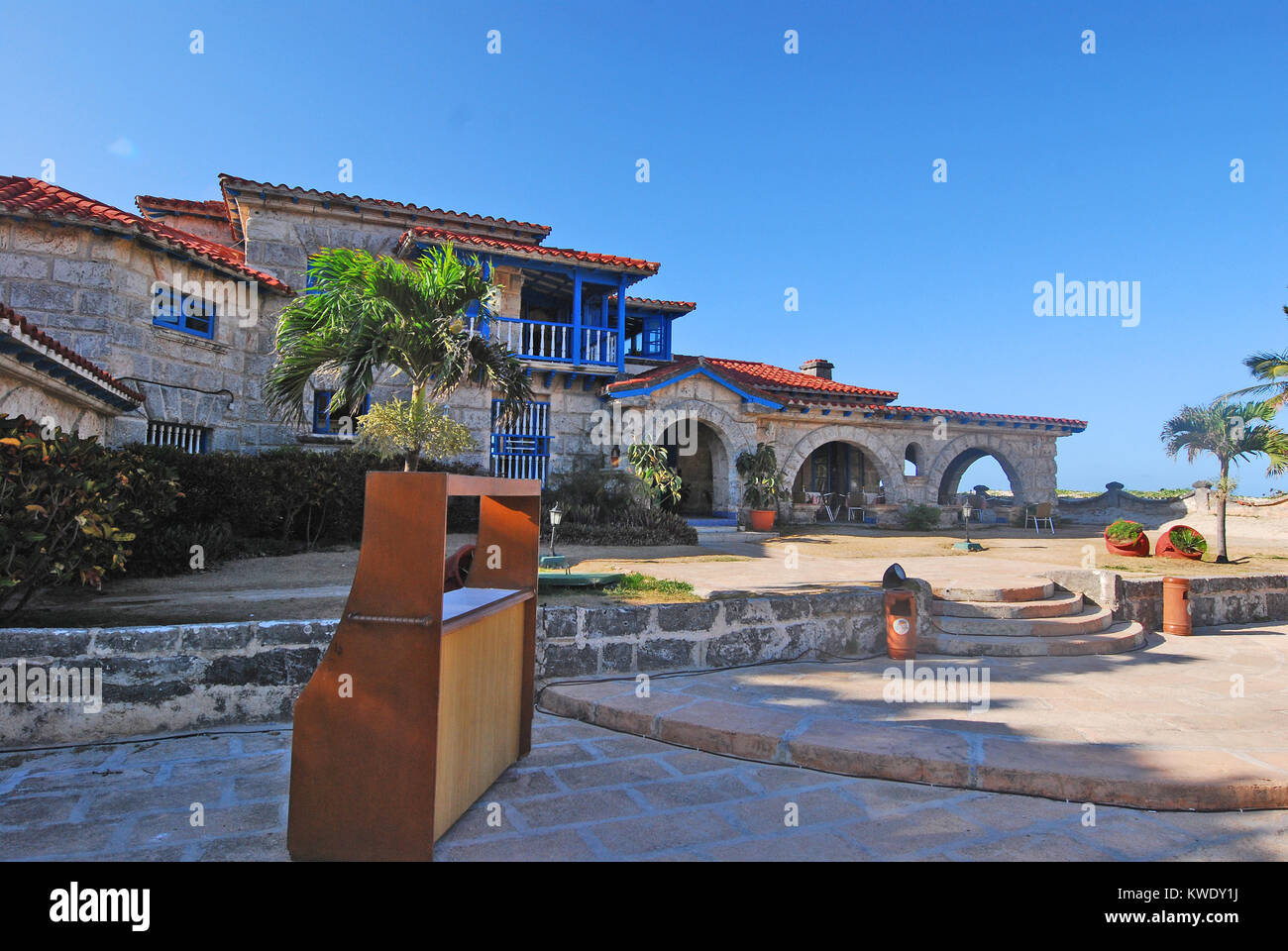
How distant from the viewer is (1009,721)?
14.4 ft

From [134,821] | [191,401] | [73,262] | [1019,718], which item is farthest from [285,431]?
[1019,718]

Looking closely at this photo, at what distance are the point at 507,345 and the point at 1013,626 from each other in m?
10.3

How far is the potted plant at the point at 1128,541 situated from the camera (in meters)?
→ 11.6

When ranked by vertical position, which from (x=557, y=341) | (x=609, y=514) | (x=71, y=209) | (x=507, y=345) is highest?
(x=71, y=209)

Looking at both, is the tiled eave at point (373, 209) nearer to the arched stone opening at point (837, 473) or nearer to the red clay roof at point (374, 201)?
the red clay roof at point (374, 201)

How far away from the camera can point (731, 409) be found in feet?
53.4

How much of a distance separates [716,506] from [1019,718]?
12.5 m

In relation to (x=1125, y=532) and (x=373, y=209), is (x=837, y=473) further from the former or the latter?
(x=373, y=209)

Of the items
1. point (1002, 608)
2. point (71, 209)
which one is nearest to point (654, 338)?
point (71, 209)

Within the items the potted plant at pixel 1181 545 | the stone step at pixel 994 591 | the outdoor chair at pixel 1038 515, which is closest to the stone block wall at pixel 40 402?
the stone step at pixel 994 591

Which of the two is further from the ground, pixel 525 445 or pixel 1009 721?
pixel 525 445

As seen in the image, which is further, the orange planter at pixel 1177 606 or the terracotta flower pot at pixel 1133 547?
the terracotta flower pot at pixel 1133 547

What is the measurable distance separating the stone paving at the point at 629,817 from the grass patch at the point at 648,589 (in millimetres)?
2302
